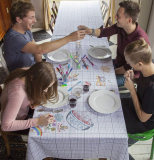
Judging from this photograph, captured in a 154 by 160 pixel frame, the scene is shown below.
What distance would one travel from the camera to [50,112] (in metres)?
1.25

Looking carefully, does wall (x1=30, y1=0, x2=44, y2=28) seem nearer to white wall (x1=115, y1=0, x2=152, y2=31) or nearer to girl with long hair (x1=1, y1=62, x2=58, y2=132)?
white wall (x1=115, y1=0, x2=152, y2=31)

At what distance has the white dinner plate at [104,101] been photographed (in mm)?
1251

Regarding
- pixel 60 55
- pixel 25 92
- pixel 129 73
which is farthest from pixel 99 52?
pixel 25 92

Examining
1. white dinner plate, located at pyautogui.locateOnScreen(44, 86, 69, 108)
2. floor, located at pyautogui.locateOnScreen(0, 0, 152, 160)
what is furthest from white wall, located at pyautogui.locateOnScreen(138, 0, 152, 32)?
white dinner plate, located at pyautogui.locateOnScreen(44, 86, 69, 108)

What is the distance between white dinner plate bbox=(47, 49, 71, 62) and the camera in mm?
1783

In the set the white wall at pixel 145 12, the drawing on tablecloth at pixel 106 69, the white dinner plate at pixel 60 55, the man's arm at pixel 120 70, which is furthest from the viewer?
the white wall at pixel 145 12

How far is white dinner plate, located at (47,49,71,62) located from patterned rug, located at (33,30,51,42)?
200 cm

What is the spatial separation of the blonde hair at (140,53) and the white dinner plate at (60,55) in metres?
0.69

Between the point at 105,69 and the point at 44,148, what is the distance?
0.90 m

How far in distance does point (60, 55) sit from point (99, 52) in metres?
0.42

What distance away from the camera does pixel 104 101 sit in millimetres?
1323

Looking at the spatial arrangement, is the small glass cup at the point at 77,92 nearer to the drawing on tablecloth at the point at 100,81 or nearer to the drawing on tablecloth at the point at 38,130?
the drawing on tablecloth at the point at 100,81

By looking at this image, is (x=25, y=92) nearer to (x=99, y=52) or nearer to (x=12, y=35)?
(x=12, y=35)

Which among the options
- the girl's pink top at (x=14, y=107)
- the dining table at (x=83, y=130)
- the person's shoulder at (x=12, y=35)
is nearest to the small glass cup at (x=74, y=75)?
the dining table at (x=83, y=130)
